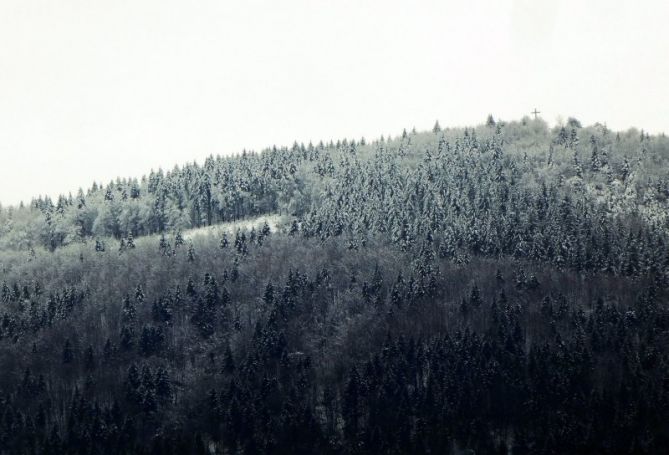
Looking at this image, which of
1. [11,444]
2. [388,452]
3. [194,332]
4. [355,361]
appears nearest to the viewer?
[388,452]

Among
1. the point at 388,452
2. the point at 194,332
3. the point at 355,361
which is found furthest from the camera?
the point at 194,332

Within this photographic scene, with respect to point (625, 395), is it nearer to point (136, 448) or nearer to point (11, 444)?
point (136, 448)

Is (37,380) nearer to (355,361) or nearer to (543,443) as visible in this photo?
(355,361)

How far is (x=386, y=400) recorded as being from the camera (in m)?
160

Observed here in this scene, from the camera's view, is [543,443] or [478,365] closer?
[543,443]

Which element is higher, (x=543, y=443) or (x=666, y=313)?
(x=666, y=313)

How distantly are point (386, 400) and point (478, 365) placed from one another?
19.8 meters

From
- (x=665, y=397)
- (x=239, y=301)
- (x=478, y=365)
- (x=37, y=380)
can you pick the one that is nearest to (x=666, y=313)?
(x=665, y=397)

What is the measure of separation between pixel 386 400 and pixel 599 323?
4948cm

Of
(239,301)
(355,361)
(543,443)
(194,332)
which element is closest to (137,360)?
(194,332)

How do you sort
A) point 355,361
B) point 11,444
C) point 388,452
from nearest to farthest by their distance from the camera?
point 388,452
point 11,444
point 355,361

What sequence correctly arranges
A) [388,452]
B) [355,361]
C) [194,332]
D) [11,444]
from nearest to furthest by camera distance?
[388,452] < [11,444] < [355,361] < [194,332]

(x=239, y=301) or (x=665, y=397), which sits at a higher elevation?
(x=239, y=301)

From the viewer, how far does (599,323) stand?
17525 centimetres
